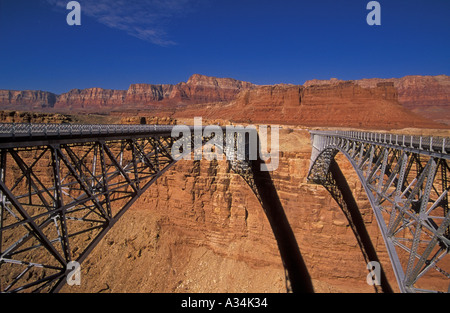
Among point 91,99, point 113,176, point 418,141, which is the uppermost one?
point 91,99

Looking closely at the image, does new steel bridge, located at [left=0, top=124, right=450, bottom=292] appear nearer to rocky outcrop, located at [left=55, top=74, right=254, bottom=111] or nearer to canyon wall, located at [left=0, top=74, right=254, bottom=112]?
canyon wall, located at [left=0, top=74, right=254, bottom=112]

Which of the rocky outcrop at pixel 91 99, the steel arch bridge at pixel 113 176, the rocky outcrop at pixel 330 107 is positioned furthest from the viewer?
the rocky outcrop at pixel 91 99

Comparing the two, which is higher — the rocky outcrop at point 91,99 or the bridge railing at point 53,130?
the rocky outcrop at point 91,99

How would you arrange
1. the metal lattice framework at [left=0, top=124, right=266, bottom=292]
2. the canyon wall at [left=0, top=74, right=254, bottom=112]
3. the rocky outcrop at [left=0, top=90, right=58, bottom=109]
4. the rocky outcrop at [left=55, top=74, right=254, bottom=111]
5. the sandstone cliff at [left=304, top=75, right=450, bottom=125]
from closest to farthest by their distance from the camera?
the metal lattice framework at [left=0, top=124, right=266, bottom=292]
the sandstone cliff at [left=304, top=75, right=450, bottom=125]
the rocky outcrop at [left=0, top=90, right=58, bottom=109]
the canyon wall at [left=0, top=74, right=254, bottom=112]
the rocky outcrop at [left=55, top=74, right=254, bottom=111]

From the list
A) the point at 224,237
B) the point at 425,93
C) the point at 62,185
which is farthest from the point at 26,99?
the point at 425,93

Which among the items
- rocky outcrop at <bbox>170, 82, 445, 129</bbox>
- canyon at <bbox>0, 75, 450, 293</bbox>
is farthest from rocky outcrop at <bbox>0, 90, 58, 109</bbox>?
canyon at <bbox>0, 75, 450, 293</bbox>

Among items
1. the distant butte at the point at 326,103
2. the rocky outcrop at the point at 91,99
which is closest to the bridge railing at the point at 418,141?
the distant butte at the point at 326,103

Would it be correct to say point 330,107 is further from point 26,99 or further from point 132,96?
point 26,99

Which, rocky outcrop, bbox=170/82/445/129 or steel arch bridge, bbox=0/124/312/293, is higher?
rocky outcrop, bbox=170/82/445/129

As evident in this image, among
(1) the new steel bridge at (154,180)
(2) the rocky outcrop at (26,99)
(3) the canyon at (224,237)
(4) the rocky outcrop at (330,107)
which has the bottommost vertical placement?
(3) the canyon at (224,237)

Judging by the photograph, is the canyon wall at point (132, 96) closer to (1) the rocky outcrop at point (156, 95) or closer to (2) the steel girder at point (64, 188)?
(1) the rocky outcrop at point (156, 95)
